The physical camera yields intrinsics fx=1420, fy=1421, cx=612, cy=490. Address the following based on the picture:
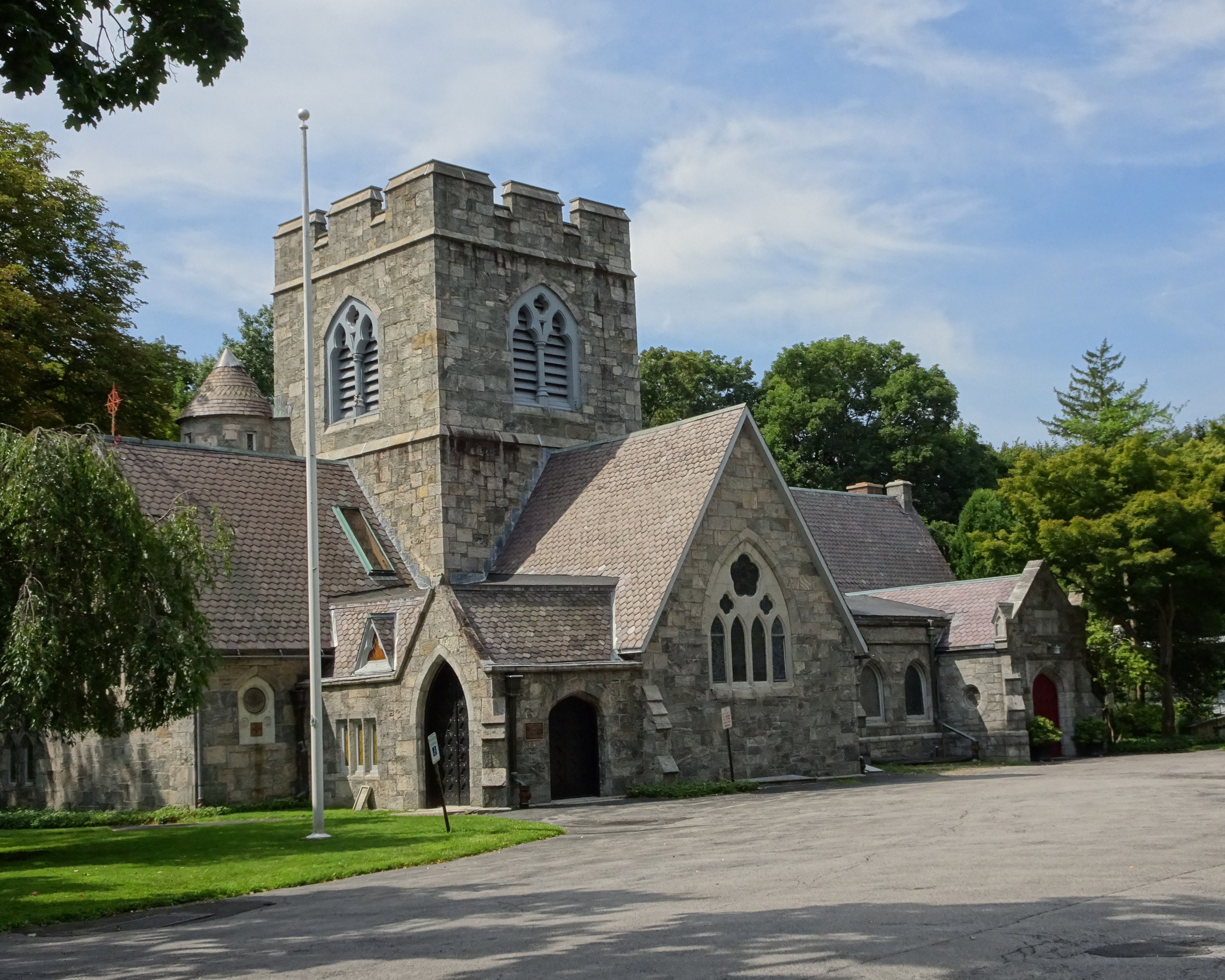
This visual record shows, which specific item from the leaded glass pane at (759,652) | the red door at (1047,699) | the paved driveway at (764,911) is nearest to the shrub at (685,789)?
the leaded glass pane at (759,652)

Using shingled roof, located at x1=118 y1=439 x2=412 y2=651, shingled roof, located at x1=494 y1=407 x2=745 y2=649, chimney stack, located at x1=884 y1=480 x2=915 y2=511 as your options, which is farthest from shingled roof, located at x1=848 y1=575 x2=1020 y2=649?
shingled roof, located at x1=118 y1=439 x2=412 y2=651

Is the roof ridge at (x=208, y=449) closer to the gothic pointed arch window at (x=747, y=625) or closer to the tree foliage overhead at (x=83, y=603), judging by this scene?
the gothic pointed arch window at (x=747, y=625)

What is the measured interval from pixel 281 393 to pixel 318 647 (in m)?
17.6

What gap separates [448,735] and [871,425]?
151ft

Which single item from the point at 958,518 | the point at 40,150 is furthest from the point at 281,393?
the point at 958,518

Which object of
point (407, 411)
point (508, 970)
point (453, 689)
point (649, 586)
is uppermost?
point (407, 411)

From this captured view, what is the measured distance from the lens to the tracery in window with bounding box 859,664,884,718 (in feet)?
122

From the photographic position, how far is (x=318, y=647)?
21469mm

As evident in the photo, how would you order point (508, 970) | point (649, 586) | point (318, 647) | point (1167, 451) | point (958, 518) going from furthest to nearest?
point (958, 518), point (1167, 451), point (649, 586), point (318, 647), point (508, 970)

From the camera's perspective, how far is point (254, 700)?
28.3 m

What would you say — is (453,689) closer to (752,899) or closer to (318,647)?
(318,647)

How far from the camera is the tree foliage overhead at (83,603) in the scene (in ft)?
60.1

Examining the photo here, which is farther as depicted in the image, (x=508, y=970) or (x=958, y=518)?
Answer: (x=958, y=518)

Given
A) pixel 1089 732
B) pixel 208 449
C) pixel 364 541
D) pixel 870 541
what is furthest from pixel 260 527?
pixel 1089 732
